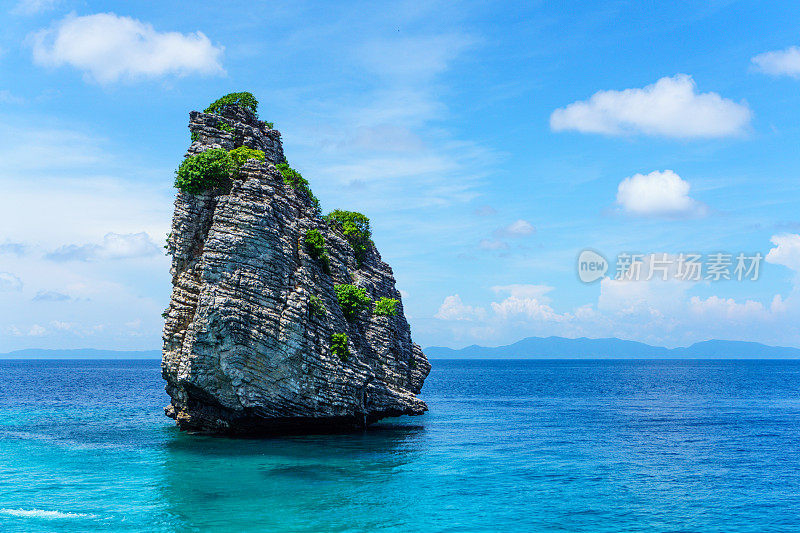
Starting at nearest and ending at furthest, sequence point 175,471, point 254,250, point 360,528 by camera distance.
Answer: point 360,528 → point 175,471 → point 254,250

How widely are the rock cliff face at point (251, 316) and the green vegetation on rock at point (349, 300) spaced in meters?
1.91

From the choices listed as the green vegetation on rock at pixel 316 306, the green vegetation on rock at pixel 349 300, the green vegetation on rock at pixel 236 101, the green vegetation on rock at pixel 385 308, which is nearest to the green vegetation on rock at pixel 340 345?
the green vegetation on rock at pixel 316 306

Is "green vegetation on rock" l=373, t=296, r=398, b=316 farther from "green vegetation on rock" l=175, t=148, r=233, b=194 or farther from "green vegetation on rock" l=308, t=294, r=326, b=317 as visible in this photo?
"green vegetation on rock" l=175, t=148, r=233, b=194

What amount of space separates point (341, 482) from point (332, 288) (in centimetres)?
1976

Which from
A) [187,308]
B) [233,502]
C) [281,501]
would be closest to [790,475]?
[281,501]

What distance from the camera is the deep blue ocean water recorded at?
28016 mm

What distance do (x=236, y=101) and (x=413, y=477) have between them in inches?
1340

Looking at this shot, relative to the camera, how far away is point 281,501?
30.3 m

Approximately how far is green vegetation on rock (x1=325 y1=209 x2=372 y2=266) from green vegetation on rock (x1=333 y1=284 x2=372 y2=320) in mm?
10443

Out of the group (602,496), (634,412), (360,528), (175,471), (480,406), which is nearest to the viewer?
(360,528)

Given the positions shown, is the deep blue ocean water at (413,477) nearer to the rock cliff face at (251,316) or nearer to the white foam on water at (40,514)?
the white foam on water at (40,514)

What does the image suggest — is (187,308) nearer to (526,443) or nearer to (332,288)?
(332,288)

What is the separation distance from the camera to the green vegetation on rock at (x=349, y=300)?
5341 cm

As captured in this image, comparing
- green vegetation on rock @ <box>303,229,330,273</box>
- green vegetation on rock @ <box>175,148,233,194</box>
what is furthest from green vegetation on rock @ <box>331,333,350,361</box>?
green vegetation on rock @ <box>175,148,233,194</box>
